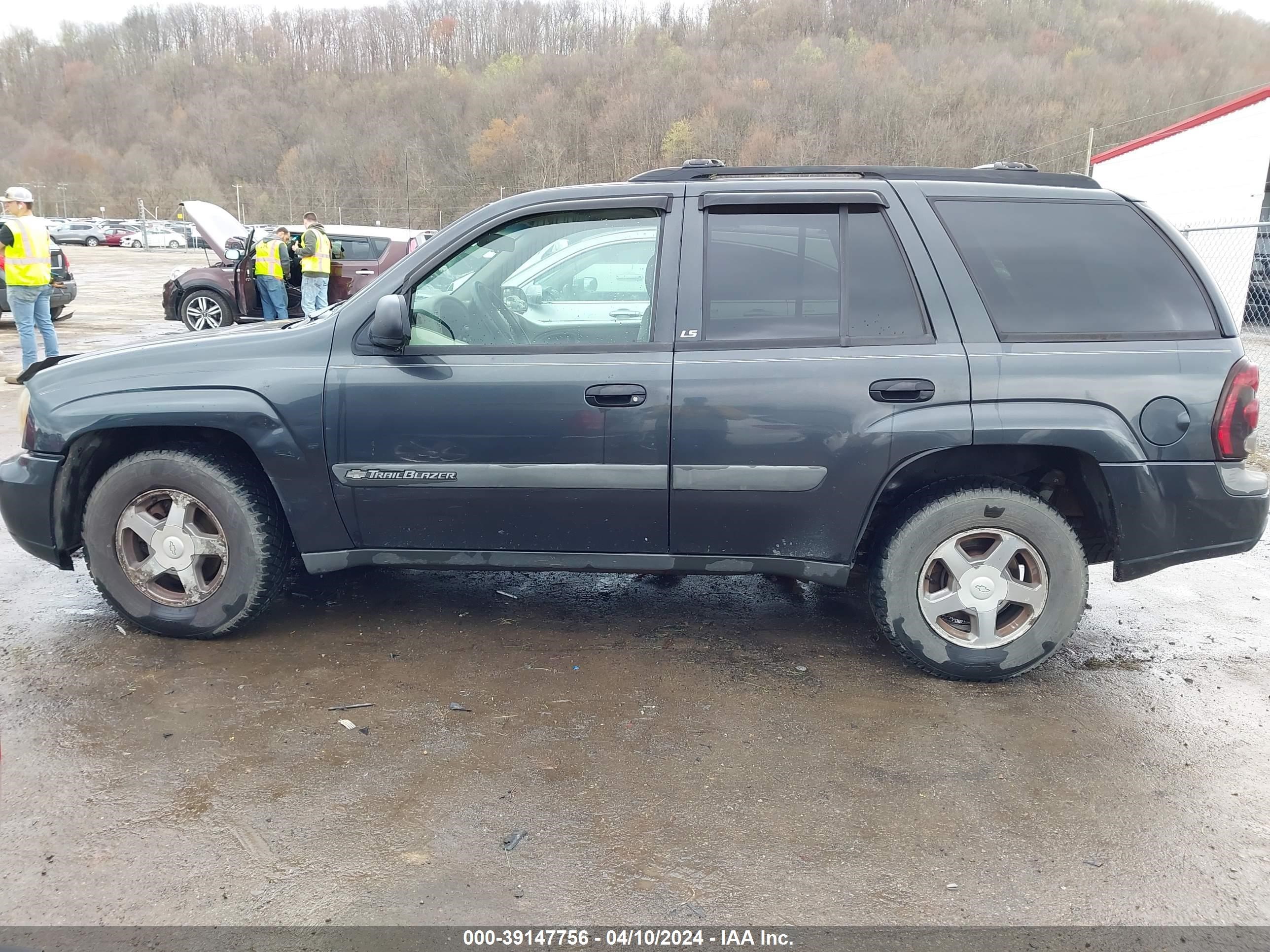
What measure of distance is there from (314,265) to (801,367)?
1162cm

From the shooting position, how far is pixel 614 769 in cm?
296

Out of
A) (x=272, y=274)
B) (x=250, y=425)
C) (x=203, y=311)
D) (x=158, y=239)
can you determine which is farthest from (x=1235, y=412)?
(x=158, y=239)

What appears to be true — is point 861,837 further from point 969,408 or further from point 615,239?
point 615,239

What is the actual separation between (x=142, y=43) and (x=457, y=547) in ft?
465

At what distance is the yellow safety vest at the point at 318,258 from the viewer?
44.0ft

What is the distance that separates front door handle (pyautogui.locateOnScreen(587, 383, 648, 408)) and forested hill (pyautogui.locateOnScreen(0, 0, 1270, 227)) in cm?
4808

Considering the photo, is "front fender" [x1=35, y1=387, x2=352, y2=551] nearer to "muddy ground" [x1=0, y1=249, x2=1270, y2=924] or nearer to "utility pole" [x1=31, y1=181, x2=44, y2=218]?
"muddy ground" [x1=0, y1=249, x2=1270, y2=924]

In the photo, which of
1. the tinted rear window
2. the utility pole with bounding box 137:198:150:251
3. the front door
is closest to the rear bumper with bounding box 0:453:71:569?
the front door

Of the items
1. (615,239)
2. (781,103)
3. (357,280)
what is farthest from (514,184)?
(615,239)

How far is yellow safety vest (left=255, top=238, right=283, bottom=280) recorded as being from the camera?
1331 cm

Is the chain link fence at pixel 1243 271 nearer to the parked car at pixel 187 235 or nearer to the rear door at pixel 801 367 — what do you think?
the rear door at pixel 801 367

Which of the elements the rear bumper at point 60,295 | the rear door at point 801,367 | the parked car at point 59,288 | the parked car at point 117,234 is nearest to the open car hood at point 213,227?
the parked car at point 59,288

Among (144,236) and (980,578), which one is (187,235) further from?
(980,578)

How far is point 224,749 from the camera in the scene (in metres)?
3.04
